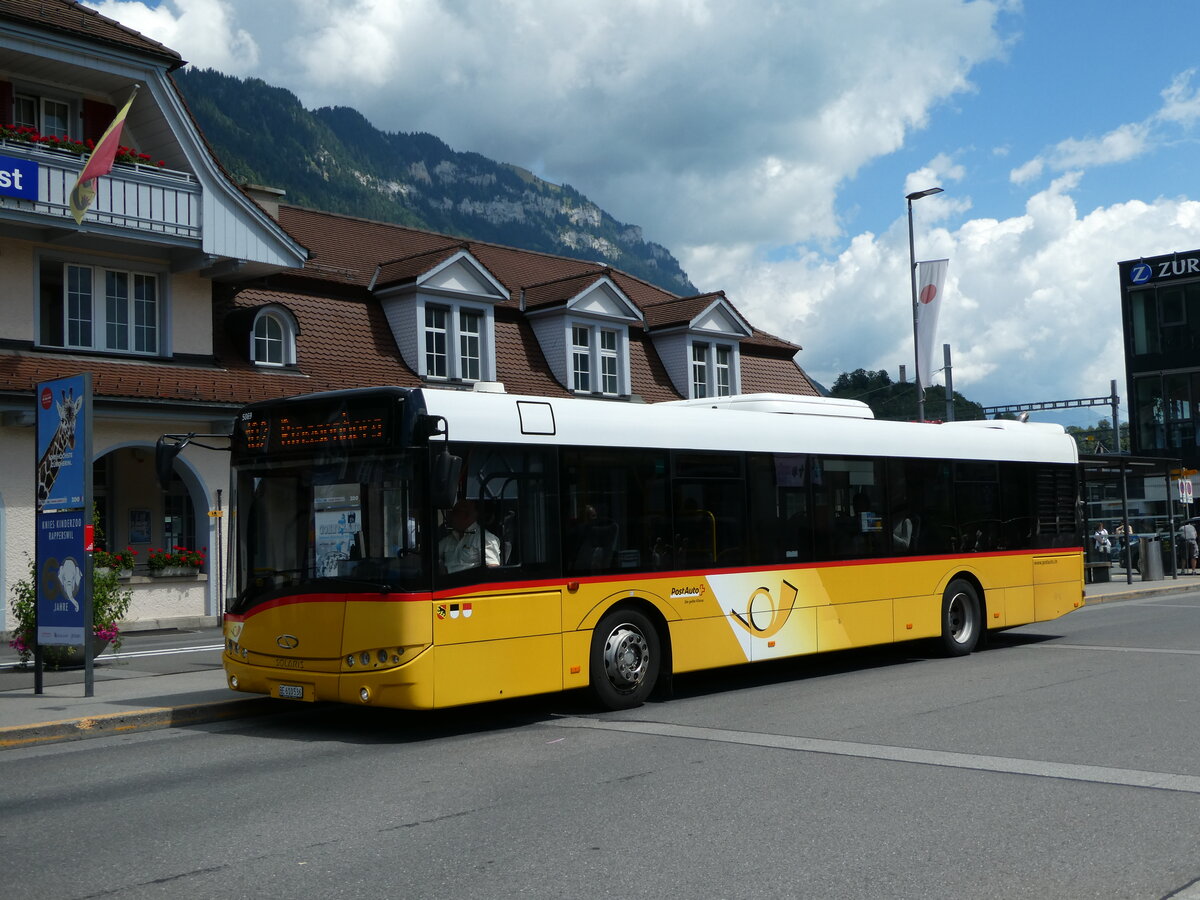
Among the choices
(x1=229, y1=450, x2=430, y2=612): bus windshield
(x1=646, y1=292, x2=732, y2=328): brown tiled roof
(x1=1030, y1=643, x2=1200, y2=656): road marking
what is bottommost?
(x1=1030, y1=643, x2=1200, y2=656): road marking

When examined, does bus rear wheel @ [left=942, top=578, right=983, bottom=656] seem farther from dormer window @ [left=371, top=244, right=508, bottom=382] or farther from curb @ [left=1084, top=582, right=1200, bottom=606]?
dormer window @ [left=371, top=244, right=508, bottom=382]

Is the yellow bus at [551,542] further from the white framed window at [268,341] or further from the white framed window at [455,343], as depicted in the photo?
the white framed window at [455,343]

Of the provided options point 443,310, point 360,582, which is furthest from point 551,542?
point 443,310

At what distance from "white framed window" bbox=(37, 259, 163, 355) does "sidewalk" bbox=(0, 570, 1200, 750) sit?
9.52 metres

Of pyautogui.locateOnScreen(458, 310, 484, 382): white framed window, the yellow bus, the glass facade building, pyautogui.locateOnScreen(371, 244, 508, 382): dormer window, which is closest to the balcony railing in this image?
pyautogui.locateOnScreen(371, 244, 508, 382): dormer window

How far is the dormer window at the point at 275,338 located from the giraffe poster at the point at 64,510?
40.4 feet

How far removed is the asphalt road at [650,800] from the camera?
5703 mm

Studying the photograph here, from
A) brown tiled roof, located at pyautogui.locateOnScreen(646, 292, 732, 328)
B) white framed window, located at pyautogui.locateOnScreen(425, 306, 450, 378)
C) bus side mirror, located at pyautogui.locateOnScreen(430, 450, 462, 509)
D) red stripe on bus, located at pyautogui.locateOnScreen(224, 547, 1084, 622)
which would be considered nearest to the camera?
bus side mirror, located at pyautogui.locateOnScreen(430, 450, 462, 509)

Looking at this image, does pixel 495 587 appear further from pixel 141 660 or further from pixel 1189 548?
pixel 1189 548

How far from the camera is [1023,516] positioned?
1661 cm

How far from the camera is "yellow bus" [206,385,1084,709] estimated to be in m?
9.76

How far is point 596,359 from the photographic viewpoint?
32.3 meters

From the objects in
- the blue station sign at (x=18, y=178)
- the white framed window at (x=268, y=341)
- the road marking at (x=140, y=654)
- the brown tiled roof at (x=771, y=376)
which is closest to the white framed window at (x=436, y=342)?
the white framed window at (x=268, y=341)

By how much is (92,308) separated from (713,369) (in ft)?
58.8
